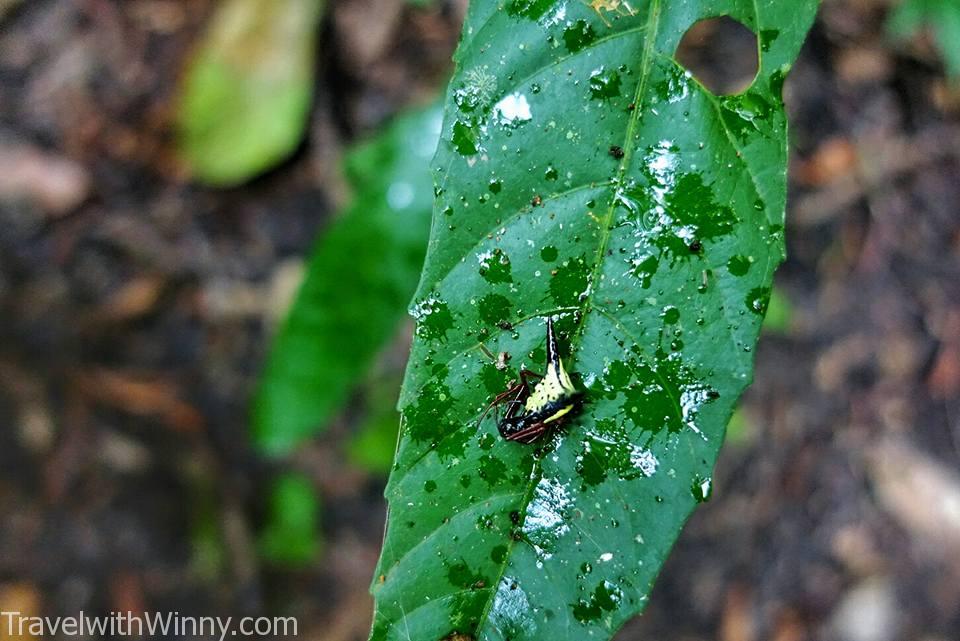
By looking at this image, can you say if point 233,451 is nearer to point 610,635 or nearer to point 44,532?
point 44,532

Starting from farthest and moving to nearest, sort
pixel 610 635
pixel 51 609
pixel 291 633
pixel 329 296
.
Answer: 1. pixel 291 633
2. pixel 51 609
3. pixel 329 296
4. pixel 610 635

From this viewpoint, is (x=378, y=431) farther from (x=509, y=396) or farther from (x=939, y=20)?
(x=939, y=20)

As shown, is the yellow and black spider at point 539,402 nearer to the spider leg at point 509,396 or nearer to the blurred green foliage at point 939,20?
the spider leg at point 509,396

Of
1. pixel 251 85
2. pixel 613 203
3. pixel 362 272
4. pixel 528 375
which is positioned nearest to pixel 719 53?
pixel 362 272

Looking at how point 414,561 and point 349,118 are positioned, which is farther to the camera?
point 349,118

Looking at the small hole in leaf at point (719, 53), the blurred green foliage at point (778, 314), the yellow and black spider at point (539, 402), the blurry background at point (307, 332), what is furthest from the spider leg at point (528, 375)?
the small hole in leaf at point (719, 53)

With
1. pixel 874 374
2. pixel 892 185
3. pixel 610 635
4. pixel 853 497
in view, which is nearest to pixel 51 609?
pixel 610 635
